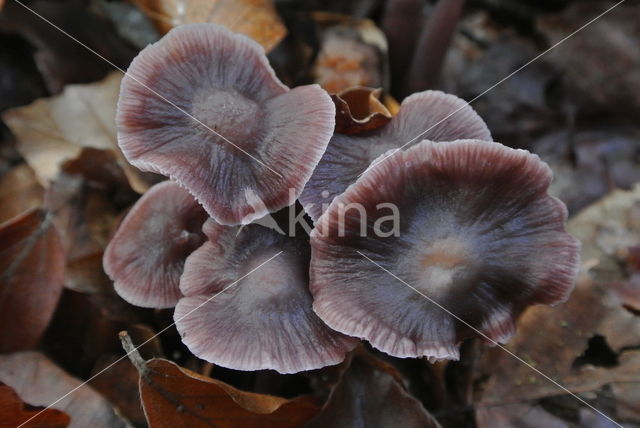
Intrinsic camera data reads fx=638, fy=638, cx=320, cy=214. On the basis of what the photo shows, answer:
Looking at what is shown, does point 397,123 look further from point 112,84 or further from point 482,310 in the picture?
point 112,84

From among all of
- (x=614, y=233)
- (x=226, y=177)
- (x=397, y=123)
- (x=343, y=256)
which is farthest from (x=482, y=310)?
(x=614, y=233)

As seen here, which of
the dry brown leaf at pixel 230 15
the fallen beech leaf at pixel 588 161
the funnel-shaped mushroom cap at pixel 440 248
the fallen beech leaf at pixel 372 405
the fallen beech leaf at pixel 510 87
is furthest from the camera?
the fallen beech leaf at pixel 510 87

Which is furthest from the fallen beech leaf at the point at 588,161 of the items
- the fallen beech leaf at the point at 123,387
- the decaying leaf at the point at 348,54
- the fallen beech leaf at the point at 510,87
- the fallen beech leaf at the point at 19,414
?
the fallen beech leaf at the point at 19,414

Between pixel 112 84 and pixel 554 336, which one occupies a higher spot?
pixel 112 84

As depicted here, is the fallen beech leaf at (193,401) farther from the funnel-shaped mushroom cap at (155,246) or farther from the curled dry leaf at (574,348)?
the curled dry leaf at (574,348)

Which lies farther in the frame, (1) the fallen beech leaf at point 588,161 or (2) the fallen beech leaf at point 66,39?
(1) the fallen beech leaf at point 588,161

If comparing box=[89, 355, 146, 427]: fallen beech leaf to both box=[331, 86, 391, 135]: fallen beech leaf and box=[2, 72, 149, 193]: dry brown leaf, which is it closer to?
box=[2, 72, 149, 193]: dry brown leaf

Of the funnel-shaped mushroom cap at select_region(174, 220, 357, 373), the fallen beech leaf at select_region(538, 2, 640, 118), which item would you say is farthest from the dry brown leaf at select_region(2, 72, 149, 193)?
the fallen beech leaf at select_region(538, 2, 640, 118)
